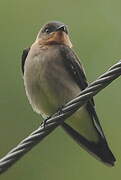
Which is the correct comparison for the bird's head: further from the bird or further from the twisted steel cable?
the twisted steel cable

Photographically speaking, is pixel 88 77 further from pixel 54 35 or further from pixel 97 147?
pixel 97 147

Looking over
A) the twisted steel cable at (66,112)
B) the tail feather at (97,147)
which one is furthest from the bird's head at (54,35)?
the twisted steel cable at (66,112)

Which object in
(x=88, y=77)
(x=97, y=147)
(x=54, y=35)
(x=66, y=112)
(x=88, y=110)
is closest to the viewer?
(x=66, y=112)

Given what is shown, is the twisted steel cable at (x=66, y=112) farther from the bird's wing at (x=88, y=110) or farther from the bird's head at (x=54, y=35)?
the bird's head at (x=54, y=35)

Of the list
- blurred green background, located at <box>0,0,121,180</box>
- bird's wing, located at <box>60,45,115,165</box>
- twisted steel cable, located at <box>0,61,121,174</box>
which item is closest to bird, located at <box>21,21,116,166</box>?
bird's wing, located at <box>60,45,115,165</box>

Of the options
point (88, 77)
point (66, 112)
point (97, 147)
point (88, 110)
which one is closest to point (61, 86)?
point (88, 110)

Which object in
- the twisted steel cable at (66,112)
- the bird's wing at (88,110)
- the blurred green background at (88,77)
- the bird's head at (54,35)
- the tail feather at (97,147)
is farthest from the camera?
the blurred green background at (88,77)

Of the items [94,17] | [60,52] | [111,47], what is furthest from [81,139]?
[94,17]
